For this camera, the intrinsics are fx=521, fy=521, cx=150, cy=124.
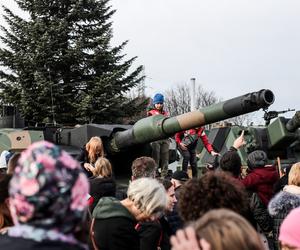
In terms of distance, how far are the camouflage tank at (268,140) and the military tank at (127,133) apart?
173 inches

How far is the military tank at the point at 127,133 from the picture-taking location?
7.20 metres

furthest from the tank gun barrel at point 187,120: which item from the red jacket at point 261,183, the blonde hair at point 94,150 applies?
the blonde hair at point 94,150

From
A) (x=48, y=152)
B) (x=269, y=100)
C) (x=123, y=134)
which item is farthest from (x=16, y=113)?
(x=48, y=152)

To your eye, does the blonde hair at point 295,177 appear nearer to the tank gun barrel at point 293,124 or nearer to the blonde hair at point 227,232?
the blonde hair at point 227,232

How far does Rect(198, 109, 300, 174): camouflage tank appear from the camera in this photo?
1337 centimetres

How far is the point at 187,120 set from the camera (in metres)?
7.66

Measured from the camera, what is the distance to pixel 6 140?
9109 millimetres

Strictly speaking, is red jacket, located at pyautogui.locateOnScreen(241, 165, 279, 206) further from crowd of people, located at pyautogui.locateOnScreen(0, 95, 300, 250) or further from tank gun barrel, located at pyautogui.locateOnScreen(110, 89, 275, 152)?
tank gun barrel, located at pyautogui.locateOnScreen(110, 89, 275, 152)

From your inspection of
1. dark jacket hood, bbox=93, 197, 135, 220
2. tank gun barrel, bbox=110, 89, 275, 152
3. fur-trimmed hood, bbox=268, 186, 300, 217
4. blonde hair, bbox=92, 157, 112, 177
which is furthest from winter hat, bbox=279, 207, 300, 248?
tank gun barrel, bbox=110, 89, 275, 152

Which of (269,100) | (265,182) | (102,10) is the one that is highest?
(102,10)

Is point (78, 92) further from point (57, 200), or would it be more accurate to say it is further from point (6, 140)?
point (57, 200)

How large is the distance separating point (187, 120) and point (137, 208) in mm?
3751

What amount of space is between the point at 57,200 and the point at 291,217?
1.34 meters

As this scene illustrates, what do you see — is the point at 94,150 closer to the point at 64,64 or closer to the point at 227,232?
the point at 227,232
